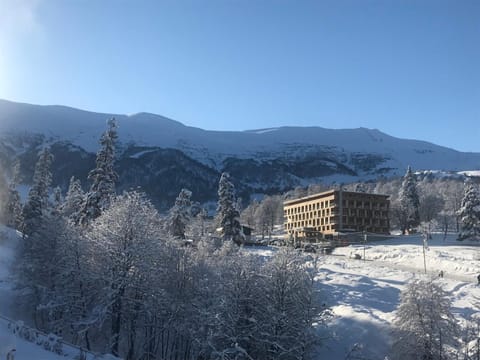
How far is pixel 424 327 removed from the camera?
123ft

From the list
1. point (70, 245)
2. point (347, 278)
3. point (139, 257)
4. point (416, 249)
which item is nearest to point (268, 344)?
point (139, 257)

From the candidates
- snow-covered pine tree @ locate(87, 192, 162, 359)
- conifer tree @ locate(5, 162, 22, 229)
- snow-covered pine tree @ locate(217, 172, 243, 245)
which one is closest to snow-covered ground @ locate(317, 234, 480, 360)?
snow-covered pine tree @ locate(217, 172, 243, 245)

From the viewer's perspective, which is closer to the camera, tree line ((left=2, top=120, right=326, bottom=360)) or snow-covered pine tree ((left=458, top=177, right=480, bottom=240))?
tree line ((left=2, top=120, right=326, bottom=360))

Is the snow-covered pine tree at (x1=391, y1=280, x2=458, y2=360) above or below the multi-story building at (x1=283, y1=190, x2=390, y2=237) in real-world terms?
below

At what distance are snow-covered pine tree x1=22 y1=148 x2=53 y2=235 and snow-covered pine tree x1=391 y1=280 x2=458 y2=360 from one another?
158 feet

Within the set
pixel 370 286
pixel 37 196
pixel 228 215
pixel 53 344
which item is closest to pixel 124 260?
pixel 53 344

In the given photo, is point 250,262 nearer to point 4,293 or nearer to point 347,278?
point 347,278

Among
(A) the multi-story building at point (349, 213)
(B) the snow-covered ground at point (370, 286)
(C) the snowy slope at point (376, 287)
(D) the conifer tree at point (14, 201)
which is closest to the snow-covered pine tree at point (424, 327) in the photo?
(C) the snowy slope at point (376, 287)

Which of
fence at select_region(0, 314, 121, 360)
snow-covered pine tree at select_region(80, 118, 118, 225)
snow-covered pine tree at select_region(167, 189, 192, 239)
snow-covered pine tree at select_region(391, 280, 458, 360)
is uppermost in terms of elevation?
snow-covered pine tree at select_region(80, 118, 118, 225)

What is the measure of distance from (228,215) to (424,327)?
4051cm

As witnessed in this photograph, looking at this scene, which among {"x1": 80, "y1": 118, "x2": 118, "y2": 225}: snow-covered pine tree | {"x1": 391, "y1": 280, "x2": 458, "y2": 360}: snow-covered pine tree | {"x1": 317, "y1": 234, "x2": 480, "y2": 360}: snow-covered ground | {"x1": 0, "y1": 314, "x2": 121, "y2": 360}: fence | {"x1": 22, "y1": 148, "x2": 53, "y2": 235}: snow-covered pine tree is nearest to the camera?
{"x1": 0, "y1": 314, "x2": 121, "y2": 360}: fence

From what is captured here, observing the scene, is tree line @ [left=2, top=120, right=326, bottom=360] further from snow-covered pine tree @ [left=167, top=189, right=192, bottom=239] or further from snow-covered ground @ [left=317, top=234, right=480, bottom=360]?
snow-covered pine tree @ [left=167, top=189, right=192, bottom=239]

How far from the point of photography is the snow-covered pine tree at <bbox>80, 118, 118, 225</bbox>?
171 feet

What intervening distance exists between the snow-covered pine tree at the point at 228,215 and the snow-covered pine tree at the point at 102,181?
79.9 ft
